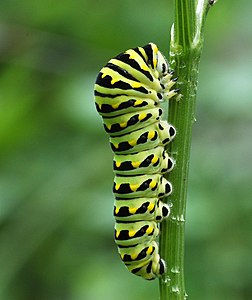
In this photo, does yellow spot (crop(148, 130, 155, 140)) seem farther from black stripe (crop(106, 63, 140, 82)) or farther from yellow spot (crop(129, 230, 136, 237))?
yellow spot (crop(129, 230, 136, 237))

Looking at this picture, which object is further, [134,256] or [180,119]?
[134,256]

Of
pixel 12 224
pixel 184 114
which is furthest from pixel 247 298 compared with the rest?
pixel 184 114

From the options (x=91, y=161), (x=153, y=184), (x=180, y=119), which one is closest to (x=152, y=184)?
(x=153, y=184)

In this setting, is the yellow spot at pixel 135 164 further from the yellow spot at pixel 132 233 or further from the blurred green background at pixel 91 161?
the blurred green background at pixel 91 161

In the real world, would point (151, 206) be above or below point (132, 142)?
below

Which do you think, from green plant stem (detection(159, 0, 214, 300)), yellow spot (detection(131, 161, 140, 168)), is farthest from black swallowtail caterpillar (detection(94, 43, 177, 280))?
green plant stem (detection(159, 0, 214, 300))

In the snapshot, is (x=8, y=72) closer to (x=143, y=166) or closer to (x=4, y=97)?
(x=4, y=97)

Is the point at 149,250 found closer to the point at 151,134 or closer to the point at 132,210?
the point at 132,210

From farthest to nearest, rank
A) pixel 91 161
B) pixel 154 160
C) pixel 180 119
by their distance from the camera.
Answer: pixel 91 161 < pixel 154 160 < pixel 180 119
